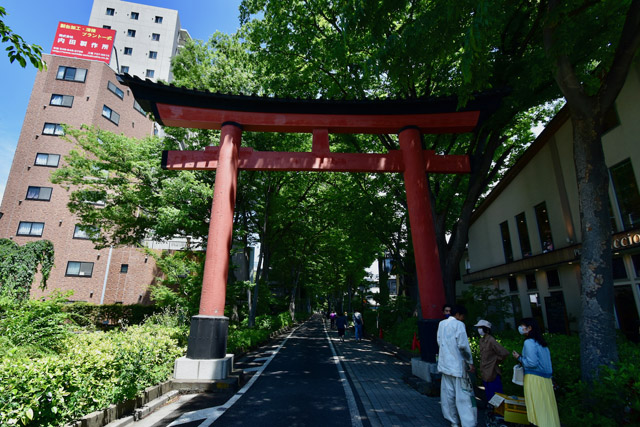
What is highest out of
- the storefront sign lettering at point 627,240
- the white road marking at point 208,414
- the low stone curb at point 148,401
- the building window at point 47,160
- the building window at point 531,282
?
the building window at point 47,160

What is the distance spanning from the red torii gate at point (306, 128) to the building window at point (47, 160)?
22237 millimetres

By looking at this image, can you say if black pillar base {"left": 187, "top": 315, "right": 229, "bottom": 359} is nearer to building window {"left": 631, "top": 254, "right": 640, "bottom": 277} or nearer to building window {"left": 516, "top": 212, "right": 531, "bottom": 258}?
building window {"left": 631, "top": 254, "right": 640, "bottom": 277}

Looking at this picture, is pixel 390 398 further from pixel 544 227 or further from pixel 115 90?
pixel 115 90

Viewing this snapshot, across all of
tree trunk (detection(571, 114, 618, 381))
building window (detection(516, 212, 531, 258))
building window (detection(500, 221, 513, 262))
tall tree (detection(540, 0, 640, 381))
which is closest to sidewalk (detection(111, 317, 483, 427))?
tree trunk (detection(571, 114, 618, 381))

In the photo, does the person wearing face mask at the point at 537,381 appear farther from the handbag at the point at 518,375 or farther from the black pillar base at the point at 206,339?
the black pillar base at the point at 206,339

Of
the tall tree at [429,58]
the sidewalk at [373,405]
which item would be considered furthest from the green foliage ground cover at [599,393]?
the tall tree at [429,58]

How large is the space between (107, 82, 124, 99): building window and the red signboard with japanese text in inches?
117

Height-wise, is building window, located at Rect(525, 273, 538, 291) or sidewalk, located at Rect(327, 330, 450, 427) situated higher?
building window, located at Rect(525, 273, 538, 291)

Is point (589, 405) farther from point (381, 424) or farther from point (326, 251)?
point (326, 251)

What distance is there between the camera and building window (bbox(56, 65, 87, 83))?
27141 mm

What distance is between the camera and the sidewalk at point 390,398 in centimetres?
549

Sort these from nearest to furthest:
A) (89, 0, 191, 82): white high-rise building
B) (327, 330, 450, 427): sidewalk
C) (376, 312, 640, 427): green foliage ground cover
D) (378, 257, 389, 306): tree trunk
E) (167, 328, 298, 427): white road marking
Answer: (376, 312, 640, 427): green foliage ground cover < (167, 328, 298, 427): white road marking < (327, 330, 450, 427): sidewalk < (378, 257, 389, 306): tree trunk < (89, 0, 191, 82): white high-rise building

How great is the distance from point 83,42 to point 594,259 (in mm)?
40436

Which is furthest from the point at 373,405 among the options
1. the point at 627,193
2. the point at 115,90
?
the point at 115,90
